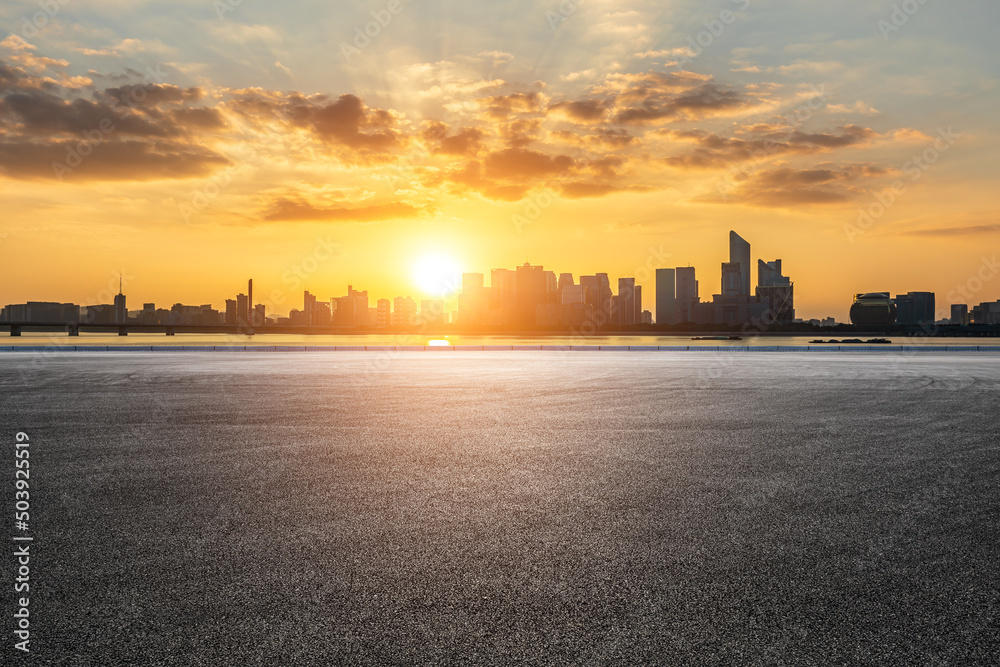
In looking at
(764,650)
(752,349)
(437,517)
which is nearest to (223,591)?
(437,517)

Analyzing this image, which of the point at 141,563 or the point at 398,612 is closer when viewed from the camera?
the point at 398,612

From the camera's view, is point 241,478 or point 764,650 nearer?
point 764,650

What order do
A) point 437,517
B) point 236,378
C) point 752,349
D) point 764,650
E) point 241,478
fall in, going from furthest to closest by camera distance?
point 752,349 < point 236,378 < point 241,478 < point 437,517 < point 764,650

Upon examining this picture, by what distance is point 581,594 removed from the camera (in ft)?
16.6

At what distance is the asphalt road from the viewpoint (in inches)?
173

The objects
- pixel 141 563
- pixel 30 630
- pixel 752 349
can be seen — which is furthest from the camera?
pixel 752 349

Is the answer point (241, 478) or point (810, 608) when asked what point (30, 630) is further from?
point (810, 608)

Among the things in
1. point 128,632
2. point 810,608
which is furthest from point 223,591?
point 810,608

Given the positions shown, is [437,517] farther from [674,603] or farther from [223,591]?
[674,603]

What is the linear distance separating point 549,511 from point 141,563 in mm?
4024

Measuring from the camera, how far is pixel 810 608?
4.84 metres

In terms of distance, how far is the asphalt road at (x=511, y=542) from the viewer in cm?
439

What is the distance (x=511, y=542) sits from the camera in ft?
20.8

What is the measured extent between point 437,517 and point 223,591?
2536 millimetres
